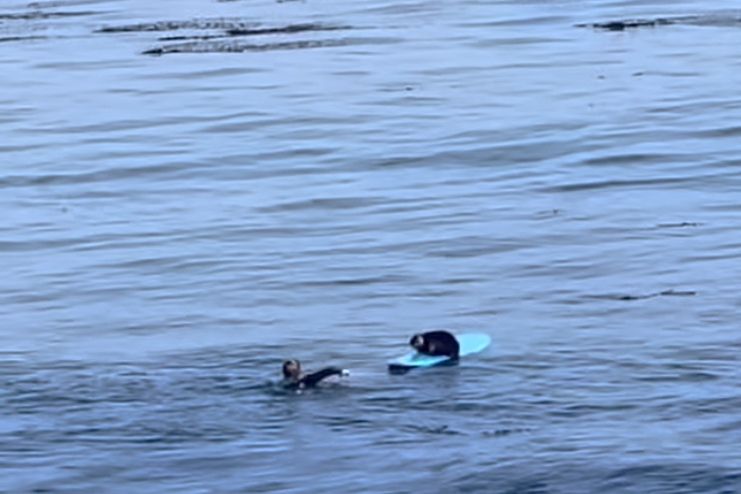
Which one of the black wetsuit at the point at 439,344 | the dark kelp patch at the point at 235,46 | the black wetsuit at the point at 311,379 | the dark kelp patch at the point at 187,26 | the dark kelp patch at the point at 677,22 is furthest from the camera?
the dark kelp patch at the point at 187,26

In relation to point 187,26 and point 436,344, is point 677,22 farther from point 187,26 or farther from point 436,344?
point 436,344

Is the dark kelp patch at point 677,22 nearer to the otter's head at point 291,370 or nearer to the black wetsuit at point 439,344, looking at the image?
the black wetsuit at point 439,344

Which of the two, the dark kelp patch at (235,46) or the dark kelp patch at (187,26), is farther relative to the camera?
the dark kelp patch at (187,26)

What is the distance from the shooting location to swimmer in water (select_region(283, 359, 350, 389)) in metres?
14.0

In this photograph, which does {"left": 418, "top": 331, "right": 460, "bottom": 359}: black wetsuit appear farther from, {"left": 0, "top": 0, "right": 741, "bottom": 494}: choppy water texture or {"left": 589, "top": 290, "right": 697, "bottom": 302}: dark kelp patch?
{"left": 589, "top": 290, "right": 697, "bottom": 302}: dark kelp patch

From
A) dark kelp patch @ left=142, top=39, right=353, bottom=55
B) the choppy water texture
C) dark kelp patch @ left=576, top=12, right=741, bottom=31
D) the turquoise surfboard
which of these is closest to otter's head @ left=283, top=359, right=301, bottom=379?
the choppy water texture

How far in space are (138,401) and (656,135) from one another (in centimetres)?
1154

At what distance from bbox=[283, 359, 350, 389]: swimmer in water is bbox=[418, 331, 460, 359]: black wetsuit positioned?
2.69ft

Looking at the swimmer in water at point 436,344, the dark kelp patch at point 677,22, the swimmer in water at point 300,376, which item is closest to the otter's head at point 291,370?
the swimmer in water at point 300,376

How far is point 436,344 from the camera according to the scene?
14.8 m

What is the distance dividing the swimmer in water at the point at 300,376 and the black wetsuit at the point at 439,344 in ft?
2.69

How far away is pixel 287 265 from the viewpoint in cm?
1880

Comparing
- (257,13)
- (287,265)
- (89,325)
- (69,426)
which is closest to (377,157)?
(287,265)

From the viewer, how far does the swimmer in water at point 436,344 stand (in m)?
14.7
